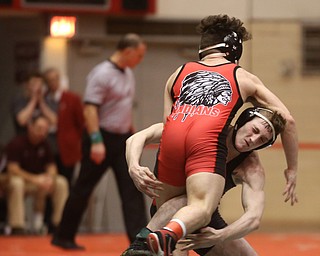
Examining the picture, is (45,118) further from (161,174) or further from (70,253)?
(161,174)

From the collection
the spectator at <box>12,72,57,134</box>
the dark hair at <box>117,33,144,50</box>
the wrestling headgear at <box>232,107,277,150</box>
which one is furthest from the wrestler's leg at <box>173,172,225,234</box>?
the spectator at <box>12,72,57,134</box>

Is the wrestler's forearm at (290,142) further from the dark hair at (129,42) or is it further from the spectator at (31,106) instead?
the spectator at (31,106)

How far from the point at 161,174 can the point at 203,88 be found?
1.69 ft

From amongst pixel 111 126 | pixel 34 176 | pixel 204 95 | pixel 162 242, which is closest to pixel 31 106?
pixel 34 176

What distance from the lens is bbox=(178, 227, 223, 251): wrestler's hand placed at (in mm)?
5652

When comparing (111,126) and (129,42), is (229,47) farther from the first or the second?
(111,126)

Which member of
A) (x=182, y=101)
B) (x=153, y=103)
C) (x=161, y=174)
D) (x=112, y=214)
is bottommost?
(x=112, y=214)

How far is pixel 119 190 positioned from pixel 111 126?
551mm

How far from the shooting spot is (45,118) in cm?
1230

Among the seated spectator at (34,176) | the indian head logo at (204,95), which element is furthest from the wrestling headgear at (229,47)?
the seated spectator at (34,176)

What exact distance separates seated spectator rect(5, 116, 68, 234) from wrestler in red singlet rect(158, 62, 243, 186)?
627 cm

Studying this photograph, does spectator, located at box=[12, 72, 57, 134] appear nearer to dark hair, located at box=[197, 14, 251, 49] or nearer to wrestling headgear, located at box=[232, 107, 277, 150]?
dark hair, located at box=[197, 14, 251, 49]

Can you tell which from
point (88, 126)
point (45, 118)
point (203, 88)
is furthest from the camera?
point (45, 118)

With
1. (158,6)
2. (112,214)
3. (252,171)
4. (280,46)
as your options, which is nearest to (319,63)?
(280,46)
